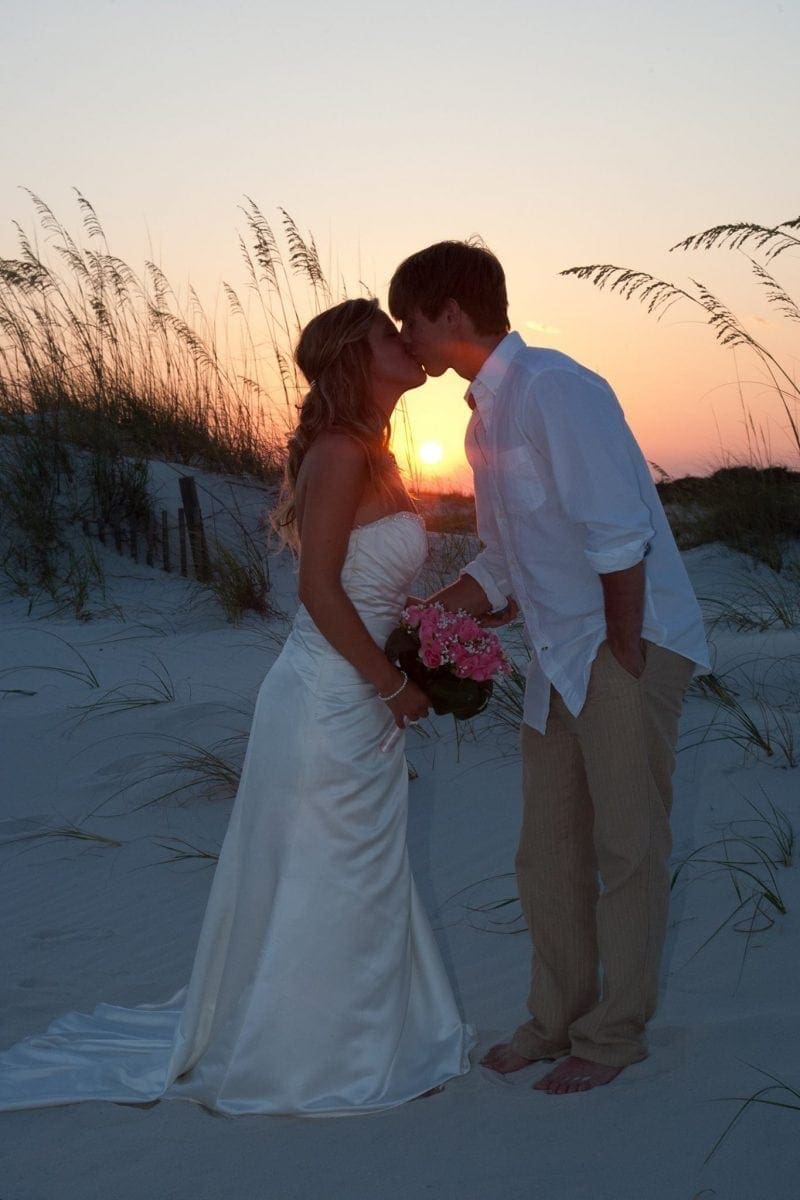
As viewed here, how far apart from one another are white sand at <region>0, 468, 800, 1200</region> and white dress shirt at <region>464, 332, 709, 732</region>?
105 centimetres

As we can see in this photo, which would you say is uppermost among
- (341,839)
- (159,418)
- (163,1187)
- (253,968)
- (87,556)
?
(159,418)

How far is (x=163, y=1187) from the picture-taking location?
2.97m

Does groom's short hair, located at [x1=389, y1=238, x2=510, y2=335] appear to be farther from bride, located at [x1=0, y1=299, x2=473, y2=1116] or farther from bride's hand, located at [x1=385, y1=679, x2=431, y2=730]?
bride's hand, located at [x1=385, y1=679, x2=431, y2=730]

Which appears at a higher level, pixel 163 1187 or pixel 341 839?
pixel 341 839

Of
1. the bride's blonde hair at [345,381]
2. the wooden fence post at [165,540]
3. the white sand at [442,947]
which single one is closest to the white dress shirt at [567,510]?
the bride's blonde hair at [345,381]

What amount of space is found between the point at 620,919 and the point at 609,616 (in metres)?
0.80

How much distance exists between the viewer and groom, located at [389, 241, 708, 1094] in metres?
2.90

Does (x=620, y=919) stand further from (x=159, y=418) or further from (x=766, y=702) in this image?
(x=159, y=418)

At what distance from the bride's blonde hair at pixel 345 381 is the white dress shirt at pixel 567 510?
0.94 feet

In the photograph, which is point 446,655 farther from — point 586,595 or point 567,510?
point 567,510

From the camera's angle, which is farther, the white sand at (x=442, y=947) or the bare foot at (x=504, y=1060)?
the bare foot at (x=504, y=1060)

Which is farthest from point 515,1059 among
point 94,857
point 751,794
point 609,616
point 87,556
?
point 87,556

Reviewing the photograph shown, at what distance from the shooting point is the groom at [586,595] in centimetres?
290

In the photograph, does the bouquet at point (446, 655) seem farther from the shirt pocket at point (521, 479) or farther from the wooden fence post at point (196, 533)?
the wooden fence post at point (196, 533)
